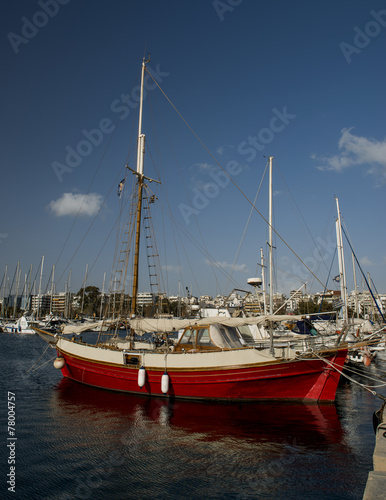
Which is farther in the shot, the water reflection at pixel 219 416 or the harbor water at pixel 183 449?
the water reflection at pixel 219 416

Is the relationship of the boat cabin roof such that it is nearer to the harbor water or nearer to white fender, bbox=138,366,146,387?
white fender, bbox=138,366,146,387

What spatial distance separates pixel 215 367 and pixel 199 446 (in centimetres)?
499

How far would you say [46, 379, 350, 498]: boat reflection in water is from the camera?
27.0 feet

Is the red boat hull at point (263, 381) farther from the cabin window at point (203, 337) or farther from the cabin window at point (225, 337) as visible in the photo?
the cabin window at point (203, 337)

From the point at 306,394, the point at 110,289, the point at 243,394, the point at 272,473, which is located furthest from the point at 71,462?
the point at 110,289

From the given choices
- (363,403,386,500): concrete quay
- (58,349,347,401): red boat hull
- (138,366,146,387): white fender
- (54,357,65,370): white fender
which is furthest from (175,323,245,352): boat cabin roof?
(363,403,386,500): concrete quay

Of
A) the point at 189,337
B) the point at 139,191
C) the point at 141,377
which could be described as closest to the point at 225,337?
the point at 189,337

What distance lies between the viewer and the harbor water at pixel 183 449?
8016mm

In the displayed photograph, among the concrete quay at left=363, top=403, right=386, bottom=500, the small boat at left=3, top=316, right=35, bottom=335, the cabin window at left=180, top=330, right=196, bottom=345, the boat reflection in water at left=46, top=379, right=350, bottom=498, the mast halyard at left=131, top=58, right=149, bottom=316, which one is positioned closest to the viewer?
the concrete quay at left=363, top=403, right=386, bottom=500

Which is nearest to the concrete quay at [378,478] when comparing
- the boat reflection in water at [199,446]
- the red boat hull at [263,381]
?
the boat reflection in water at [199,446]

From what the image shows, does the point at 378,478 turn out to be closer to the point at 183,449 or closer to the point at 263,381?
the point at 183,449

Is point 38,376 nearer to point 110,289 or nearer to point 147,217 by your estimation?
point 110,289

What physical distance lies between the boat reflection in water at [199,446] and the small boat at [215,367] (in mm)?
620

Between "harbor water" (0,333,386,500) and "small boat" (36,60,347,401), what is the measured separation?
1.96 feet
